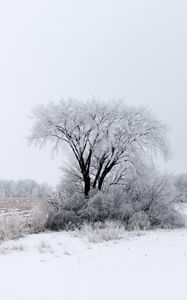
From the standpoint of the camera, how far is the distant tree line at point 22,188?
442 ft

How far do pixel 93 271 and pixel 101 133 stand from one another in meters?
17.9

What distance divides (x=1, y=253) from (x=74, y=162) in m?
17.2

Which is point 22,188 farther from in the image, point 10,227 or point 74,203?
point 10,227

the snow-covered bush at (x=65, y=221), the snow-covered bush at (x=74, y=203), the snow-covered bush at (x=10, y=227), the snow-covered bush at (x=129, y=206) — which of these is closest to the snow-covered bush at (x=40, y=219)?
the snow-covered bush at (x=65, y=221)

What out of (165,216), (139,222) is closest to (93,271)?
(139,222)

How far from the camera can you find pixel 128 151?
27.7 metres

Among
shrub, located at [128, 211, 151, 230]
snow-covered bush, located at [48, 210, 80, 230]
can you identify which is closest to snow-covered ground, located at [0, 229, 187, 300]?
snow-covered bush, located at [48, 210, 80, 230]

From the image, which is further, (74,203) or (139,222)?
(74,203)

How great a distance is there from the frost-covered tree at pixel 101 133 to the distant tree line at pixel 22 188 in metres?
104

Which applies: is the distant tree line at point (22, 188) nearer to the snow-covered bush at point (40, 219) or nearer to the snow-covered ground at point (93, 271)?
the snow-covered bush at point (40, 219)

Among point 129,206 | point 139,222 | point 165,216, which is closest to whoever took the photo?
point 139,222

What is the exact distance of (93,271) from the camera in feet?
32.6

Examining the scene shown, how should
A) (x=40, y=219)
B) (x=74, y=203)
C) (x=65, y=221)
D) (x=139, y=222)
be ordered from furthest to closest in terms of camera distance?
(x=74, y=203) < (x=139, y=222) < (x=65, y=221) < (x=40, y=219)

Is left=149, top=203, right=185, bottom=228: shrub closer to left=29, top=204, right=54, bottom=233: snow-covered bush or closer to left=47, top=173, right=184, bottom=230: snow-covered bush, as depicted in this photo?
left=47, top=173, right=184, bottom=230: snow-covered bush
